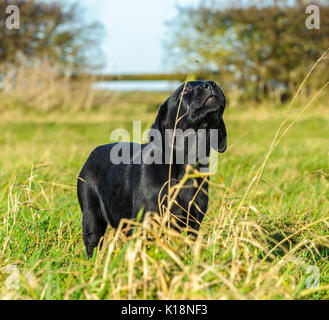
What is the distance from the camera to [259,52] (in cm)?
1434

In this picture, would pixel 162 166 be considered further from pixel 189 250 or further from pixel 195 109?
pixel 189 250

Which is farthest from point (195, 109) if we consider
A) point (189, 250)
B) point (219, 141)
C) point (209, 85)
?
point (189, 250)

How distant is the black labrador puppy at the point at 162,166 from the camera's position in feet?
8.87

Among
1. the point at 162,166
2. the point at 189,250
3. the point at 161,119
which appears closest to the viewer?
the point at 189,250

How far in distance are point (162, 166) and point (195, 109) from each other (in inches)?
16.0

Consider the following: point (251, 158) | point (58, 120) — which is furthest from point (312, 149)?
point (58, 120)

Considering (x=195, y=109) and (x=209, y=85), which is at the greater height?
(x=209, y=85)

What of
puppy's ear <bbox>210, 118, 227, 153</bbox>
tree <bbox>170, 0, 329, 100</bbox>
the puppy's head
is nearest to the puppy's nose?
the puppy's head

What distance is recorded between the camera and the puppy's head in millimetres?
2795

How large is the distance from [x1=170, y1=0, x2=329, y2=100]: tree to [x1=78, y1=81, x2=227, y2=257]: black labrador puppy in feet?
37.1

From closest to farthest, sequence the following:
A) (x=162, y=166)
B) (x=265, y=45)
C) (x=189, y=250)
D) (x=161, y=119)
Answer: (x=189, y=250) < (x=162, y=166) < (x=161, y=119) < (x=265, y=45)

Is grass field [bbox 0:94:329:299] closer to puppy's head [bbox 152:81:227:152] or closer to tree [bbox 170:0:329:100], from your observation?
puppy's head [bbox 152:81:227:152]

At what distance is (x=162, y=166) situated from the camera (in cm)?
274

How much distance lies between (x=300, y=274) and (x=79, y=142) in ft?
23.5
